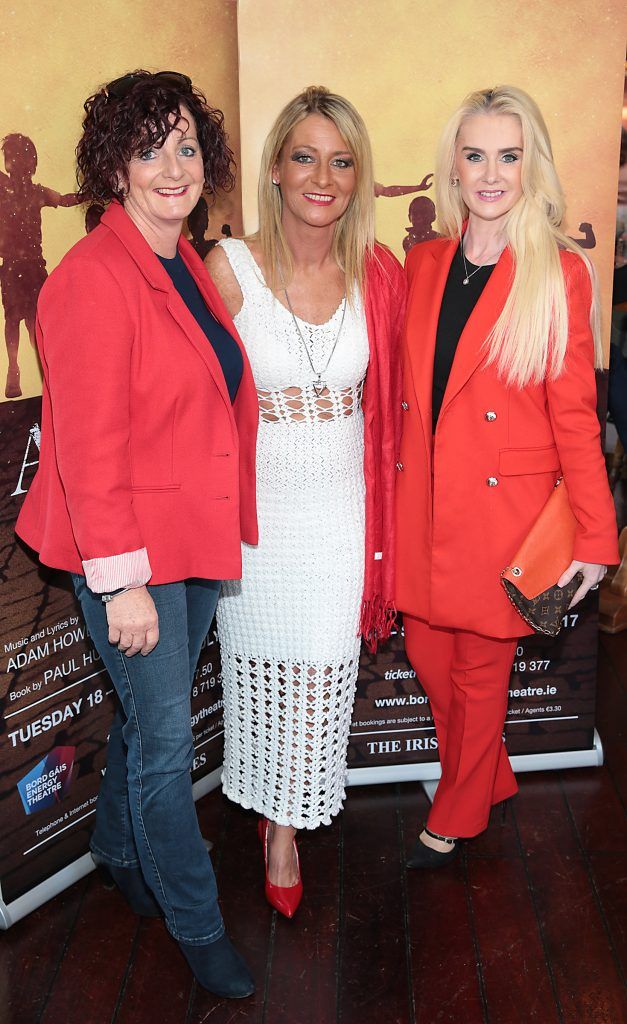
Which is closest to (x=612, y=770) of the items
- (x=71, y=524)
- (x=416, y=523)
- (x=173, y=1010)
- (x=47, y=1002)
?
(x=416, y=523)

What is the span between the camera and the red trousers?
2.62 m

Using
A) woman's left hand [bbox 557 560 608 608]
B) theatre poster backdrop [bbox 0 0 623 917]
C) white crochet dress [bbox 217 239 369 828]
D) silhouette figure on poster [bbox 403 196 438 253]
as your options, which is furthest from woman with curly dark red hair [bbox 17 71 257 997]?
woman's left hand [bbox 557 560 608 608]

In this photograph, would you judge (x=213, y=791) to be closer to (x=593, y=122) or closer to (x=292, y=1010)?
(x=292, y=1010)

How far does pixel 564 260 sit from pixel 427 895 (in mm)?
1606

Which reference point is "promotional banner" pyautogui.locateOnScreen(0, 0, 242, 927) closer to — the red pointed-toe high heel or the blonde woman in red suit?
the red pointed-toe high heel

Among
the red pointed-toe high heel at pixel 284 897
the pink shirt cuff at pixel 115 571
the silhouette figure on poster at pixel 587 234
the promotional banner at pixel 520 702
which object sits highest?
the silhouette figure on poster at pixel 587 234

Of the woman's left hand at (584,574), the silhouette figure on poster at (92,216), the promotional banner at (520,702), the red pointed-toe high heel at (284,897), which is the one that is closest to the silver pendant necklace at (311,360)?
the silhouette figure on poster at (92,216)

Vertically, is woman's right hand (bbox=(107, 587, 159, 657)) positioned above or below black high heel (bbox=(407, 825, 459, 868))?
above

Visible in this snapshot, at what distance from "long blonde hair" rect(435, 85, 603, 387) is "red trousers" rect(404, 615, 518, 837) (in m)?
0.72

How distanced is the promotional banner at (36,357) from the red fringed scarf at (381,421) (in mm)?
481

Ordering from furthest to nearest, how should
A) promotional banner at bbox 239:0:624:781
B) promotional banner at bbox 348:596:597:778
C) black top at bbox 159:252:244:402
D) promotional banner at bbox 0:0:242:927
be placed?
promotional banner at bbox 348:596:597:778 → promotional banner at bbox 239:0:624:781 → promotional banner at bbox 0:0:242:927 → black top at bbox 159:252:244:402

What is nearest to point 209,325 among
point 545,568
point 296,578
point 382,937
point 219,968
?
point 296,578

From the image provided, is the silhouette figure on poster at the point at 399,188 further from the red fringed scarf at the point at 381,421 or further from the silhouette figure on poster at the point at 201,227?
the silhouette figure on poster at the point at 201,227

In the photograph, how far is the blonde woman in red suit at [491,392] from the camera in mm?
2248
